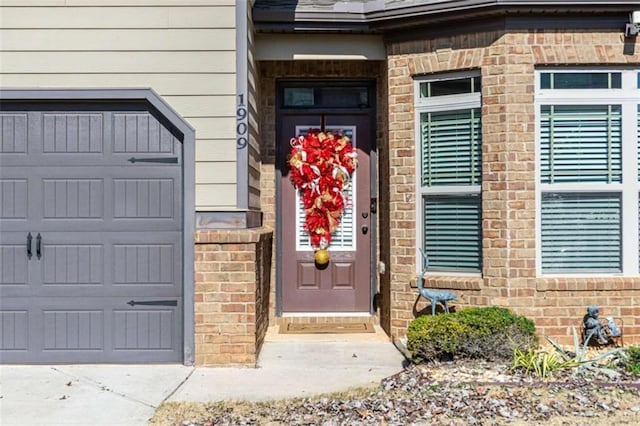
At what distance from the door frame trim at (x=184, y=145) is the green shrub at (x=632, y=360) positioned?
141 inches

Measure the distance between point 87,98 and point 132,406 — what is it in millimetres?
2728

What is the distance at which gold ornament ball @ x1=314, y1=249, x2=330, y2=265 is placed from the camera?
23.6 ft

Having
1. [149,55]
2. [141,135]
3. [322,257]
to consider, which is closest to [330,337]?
[322,257]

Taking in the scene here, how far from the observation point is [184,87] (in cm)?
557

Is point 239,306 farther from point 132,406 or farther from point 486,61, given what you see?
point 486,61

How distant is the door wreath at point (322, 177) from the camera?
23.5ft

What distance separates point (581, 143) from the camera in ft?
19.2

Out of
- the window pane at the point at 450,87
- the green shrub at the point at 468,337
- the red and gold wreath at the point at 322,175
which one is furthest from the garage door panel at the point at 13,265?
the window pane at the point at 450,87

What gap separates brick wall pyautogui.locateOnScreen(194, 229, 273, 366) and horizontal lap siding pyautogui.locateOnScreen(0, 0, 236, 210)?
1.39 ft

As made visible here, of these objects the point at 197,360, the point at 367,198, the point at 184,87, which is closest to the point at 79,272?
the point at 197,360

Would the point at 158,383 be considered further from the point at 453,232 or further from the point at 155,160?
the point at 453,232

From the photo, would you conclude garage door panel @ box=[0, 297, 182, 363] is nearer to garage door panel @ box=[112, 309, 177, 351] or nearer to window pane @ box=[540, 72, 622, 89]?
garage door panel @ box=[112, 309, 177, 351]

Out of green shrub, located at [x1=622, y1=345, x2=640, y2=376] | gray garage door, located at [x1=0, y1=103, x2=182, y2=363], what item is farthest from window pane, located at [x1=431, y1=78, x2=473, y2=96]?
green shrub, located at [x1=622, y1=345, x2=640, y2=376]

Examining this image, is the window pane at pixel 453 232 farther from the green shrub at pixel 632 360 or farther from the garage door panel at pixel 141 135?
the garage door panel at pixel 141 135
